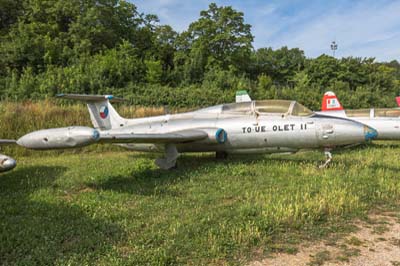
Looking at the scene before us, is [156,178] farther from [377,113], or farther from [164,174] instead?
[377,113]

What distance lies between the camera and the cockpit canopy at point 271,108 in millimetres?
7926

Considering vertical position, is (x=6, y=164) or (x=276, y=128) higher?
(x=276, y=128)

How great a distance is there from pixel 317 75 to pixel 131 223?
4873 centimetres

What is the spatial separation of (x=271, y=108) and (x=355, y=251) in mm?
5068

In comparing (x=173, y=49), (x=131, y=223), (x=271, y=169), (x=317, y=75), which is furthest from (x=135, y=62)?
(x=131, y=223)

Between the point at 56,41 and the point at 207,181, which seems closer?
the point at 207,181

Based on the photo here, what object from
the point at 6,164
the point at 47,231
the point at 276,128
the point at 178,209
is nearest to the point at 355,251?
the point at 178,209

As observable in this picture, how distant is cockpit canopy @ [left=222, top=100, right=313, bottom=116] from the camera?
793 centimetres

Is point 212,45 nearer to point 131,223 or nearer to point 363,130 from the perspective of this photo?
point 363,130

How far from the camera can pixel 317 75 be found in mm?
47812

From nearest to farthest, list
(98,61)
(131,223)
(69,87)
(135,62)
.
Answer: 1. (131,223)
2. (69,87)
3. (98,61)
4. (135,62)

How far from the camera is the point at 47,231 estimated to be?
13.4 feet

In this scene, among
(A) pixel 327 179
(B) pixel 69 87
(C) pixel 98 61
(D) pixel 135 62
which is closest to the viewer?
(A) pixel 327 179

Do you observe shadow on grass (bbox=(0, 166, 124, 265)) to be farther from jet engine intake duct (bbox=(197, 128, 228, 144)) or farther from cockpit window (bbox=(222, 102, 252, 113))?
cockpit window (bbox=(222, 102, 252, 113))
